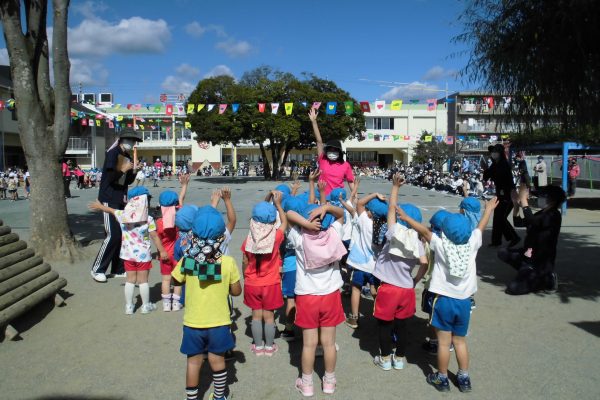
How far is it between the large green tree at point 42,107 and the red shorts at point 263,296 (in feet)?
15.9

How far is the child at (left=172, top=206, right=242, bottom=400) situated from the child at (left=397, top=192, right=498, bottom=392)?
1.57 meters

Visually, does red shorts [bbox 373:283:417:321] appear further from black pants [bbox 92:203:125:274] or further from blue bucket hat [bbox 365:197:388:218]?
black pants [bbox 92:203:125:274]

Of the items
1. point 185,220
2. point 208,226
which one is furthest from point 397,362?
point 185,220

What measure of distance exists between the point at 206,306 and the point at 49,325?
104 inches

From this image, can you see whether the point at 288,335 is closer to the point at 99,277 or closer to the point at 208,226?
the point at 208,226

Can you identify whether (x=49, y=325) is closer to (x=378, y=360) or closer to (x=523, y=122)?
(x=378, y=360)

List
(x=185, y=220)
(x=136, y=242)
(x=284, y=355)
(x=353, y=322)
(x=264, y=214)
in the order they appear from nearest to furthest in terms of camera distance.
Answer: (x=264, y=214), (x=284, y=355), (x=185, y=220), (x=353, y=322), (x=136, y=242)

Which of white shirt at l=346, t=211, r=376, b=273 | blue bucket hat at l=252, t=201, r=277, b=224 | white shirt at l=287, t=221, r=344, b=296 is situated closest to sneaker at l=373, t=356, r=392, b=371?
white shirt at l=287, t=221, r=344, b=296

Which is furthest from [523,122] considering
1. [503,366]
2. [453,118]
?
[453,118]

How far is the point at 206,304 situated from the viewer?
A: 3.18 m

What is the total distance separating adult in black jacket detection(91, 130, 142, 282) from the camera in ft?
21.2

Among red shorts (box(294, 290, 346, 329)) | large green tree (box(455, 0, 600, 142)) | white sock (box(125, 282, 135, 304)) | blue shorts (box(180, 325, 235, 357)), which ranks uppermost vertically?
large green tree (box(455, 0, 600, 142))

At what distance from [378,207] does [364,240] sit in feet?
1.75

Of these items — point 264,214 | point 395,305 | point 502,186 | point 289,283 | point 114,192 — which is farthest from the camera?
point 502,186
